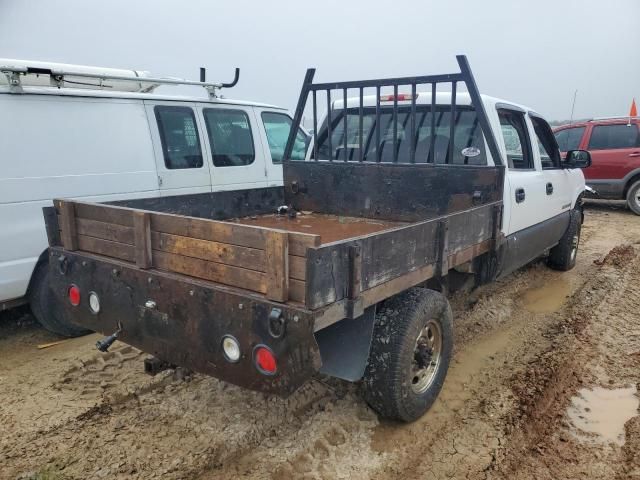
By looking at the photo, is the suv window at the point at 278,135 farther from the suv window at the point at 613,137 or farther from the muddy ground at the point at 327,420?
the suv window at the point at 613,137

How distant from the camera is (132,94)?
4.86m

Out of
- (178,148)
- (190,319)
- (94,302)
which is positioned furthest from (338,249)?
(178,148)

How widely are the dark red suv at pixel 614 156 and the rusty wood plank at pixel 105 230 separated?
35.1ft

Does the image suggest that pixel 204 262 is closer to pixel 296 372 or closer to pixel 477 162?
pixel 296 372

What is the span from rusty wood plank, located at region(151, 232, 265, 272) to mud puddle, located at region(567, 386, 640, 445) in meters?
2.23

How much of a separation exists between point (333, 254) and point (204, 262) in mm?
687

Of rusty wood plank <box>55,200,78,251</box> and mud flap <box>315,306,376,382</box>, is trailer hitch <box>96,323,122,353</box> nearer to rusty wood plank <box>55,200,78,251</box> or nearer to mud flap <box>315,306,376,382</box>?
rusty wood plank <box>55,200,78,251</box>

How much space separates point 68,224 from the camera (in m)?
3.10

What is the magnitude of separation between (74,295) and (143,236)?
839 millimetres

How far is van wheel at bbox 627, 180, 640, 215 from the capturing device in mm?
10742

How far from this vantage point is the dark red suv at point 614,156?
1063cm

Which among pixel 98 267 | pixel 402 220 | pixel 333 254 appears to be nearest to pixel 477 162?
pixel 402 220

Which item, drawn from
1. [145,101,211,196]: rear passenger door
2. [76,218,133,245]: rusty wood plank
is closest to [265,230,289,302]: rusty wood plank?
[76,218,133,245]: rusty wood plank

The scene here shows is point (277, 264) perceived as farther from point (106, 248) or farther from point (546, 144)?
point (546, 144)
